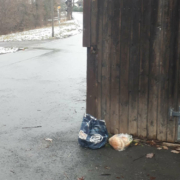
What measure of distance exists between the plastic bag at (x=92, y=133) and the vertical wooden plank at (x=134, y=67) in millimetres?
503

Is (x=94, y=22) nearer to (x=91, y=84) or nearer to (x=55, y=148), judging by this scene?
(x=91, y=84)

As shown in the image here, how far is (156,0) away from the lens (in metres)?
4.89

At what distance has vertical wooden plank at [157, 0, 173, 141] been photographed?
15.9ft


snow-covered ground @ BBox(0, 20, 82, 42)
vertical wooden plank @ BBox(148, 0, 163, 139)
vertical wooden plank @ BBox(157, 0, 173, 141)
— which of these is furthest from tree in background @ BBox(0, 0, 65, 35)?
vertical wooden plank @ BBox(157, 0, 173, 141)

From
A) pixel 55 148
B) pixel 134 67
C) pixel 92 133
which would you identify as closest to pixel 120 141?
pixel 92 133

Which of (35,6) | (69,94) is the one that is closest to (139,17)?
(69,94)

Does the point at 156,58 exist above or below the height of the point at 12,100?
above

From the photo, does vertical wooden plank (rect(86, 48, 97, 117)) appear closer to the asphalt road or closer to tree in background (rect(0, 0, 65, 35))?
the asphalt road

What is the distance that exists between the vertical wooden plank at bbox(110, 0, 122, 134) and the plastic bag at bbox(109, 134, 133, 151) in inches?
11.2

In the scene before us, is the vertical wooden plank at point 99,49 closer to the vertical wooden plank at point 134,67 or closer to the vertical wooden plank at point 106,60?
the vertical wooden plank at point 106,60

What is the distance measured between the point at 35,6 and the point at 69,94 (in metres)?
43.7

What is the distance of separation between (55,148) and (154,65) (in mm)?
2093

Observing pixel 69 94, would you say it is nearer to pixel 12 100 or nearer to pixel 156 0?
pixel 12 100

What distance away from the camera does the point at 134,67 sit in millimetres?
5141
